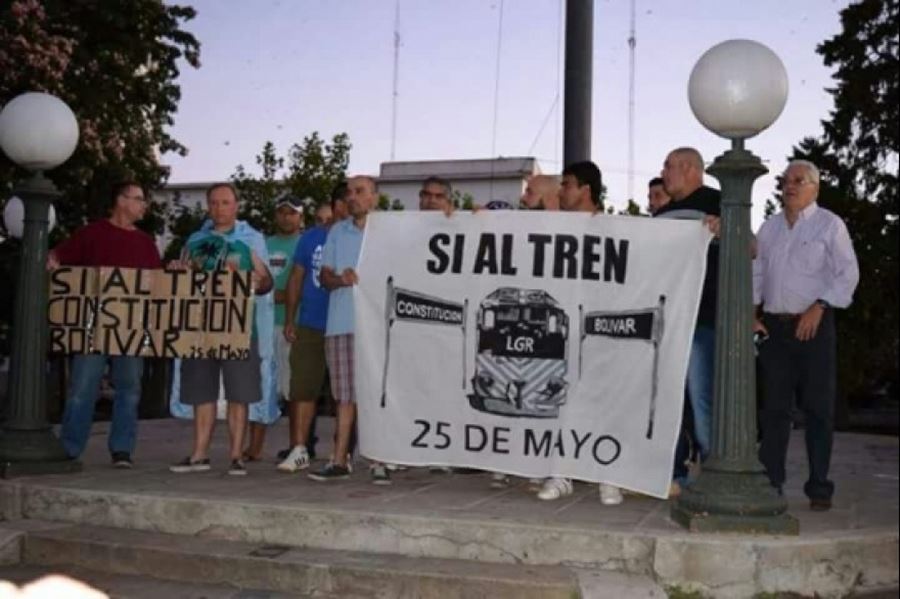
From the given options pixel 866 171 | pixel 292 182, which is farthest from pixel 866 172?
pixel 292 182

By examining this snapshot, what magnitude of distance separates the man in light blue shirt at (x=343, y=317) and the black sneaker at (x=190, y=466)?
0.81 m

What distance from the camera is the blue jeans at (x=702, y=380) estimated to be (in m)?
5.99

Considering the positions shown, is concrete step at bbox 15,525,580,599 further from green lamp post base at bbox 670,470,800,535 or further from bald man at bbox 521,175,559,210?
bald man at bbox 521,175,559,210

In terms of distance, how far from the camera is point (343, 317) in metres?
6.52

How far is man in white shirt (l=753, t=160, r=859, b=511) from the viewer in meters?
5.64

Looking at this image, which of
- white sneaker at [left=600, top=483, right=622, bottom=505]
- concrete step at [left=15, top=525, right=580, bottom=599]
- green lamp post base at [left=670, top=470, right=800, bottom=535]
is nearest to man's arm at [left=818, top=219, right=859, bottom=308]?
green lamp post base at [left=670, top=470, right=800, bottom=535]

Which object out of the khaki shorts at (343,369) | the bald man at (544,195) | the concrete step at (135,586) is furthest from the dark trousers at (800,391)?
the concrete step at (135,586)

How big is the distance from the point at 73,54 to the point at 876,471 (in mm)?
14193

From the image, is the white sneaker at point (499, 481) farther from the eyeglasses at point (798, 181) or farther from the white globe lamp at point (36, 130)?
the white globe lamp at point (36, 130)

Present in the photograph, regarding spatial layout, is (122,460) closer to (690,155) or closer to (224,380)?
(224,380)

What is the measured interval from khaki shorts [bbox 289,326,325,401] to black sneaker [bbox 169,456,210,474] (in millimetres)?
723

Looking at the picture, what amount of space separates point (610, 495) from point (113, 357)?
343cm

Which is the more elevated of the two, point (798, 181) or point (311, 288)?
point (798, 181)

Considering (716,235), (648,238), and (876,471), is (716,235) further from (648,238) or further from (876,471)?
(876,471)
